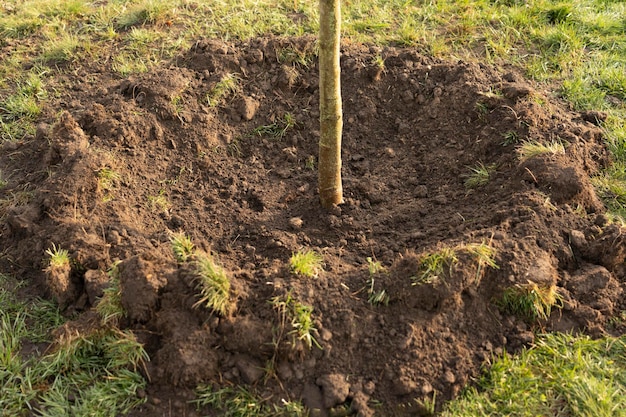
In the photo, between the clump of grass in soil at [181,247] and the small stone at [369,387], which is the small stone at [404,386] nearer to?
the small stone at [369,387]

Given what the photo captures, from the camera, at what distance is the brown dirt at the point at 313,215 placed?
3131mm

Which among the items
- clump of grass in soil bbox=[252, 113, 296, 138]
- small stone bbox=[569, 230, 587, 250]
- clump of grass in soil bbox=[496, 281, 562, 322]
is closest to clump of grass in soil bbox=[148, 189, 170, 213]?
clump of grass in soil bbox=[252, 113, 296, 138]

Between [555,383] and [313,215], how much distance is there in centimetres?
175

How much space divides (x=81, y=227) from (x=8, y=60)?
2657 mm

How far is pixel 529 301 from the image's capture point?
11.1ft

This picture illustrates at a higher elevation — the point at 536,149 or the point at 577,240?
the point at 536,149

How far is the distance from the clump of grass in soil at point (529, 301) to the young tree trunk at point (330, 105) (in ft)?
4.05

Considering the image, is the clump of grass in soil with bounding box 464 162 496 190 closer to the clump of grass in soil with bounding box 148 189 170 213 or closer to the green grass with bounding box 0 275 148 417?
the clump of grass in soil with bounding box 148 189 170 213

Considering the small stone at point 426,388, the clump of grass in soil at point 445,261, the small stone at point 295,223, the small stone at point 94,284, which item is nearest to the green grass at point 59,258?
the small stone at point 94,284

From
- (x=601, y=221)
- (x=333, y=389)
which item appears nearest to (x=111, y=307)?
(x=333, y=389)

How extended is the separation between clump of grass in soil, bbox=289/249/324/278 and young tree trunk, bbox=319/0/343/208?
607mm

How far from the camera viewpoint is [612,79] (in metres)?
5.27

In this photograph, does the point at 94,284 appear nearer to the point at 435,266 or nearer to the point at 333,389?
the point at 333,389

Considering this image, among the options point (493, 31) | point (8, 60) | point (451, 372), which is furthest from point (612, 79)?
point (8, 60)
